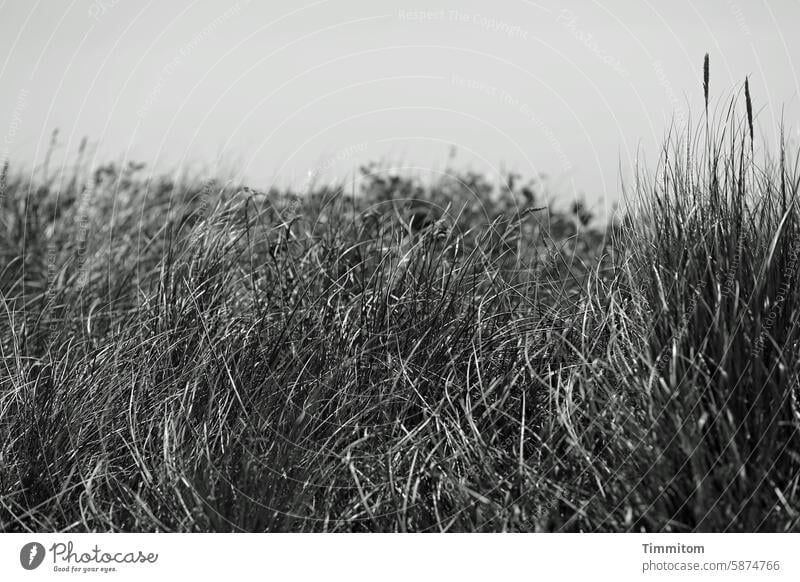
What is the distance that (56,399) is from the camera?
297 centimetres

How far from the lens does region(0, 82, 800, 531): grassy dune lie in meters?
2.28

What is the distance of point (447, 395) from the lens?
259cm

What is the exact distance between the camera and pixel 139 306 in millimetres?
3516

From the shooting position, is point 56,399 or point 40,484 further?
point 56,399

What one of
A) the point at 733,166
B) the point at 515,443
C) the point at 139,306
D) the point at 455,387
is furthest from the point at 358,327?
the point at 733,166

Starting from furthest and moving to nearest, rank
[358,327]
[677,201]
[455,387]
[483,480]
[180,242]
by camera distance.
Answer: [180,242] → [358,327] → [455,387] → [677,201] → [483,480]

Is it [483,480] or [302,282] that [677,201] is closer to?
[483,480]

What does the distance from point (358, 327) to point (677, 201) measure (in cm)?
120

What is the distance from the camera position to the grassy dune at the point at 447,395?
2.28 metres
